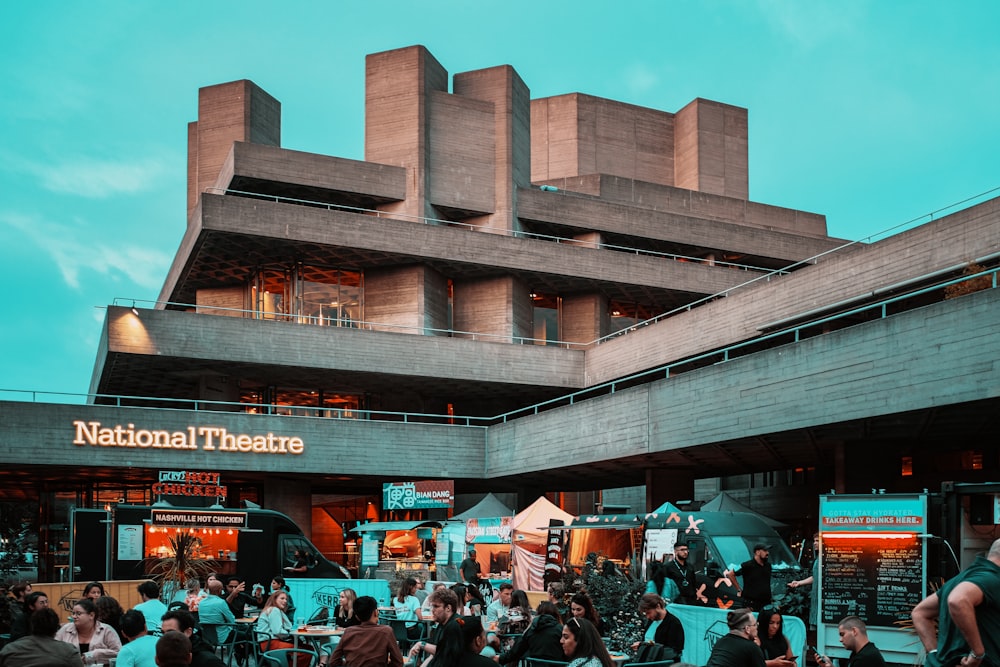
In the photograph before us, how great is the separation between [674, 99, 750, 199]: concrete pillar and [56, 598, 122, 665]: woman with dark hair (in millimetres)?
49894

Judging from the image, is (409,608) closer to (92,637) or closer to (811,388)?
(92,637)

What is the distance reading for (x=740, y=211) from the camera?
5378cm

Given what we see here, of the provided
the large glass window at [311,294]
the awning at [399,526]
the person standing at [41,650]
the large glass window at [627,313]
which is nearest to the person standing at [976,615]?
the person standing at [41,650]

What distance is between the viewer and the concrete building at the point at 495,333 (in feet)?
80.1

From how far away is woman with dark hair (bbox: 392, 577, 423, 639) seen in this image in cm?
1448

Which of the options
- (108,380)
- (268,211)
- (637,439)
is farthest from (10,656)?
(108,380)

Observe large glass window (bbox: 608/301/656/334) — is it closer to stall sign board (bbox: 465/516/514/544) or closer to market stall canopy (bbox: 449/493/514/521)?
market stall canopy (bbox: 449/493/514/521)

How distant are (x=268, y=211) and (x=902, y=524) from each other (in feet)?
97.2

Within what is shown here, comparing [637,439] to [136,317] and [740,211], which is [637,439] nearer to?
[136,317]

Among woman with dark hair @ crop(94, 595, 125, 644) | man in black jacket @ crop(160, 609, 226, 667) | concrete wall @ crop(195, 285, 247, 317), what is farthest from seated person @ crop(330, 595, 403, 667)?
concrete wall @ crop(195, 285, 247, 317)

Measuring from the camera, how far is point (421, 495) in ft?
91.7

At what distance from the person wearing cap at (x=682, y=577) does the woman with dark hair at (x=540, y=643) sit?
544 cm

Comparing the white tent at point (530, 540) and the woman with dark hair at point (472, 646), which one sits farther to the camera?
the white tent at point (530, 540)

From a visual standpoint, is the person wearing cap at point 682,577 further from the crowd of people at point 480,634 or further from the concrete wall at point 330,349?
the concrete wall at point 330,349
